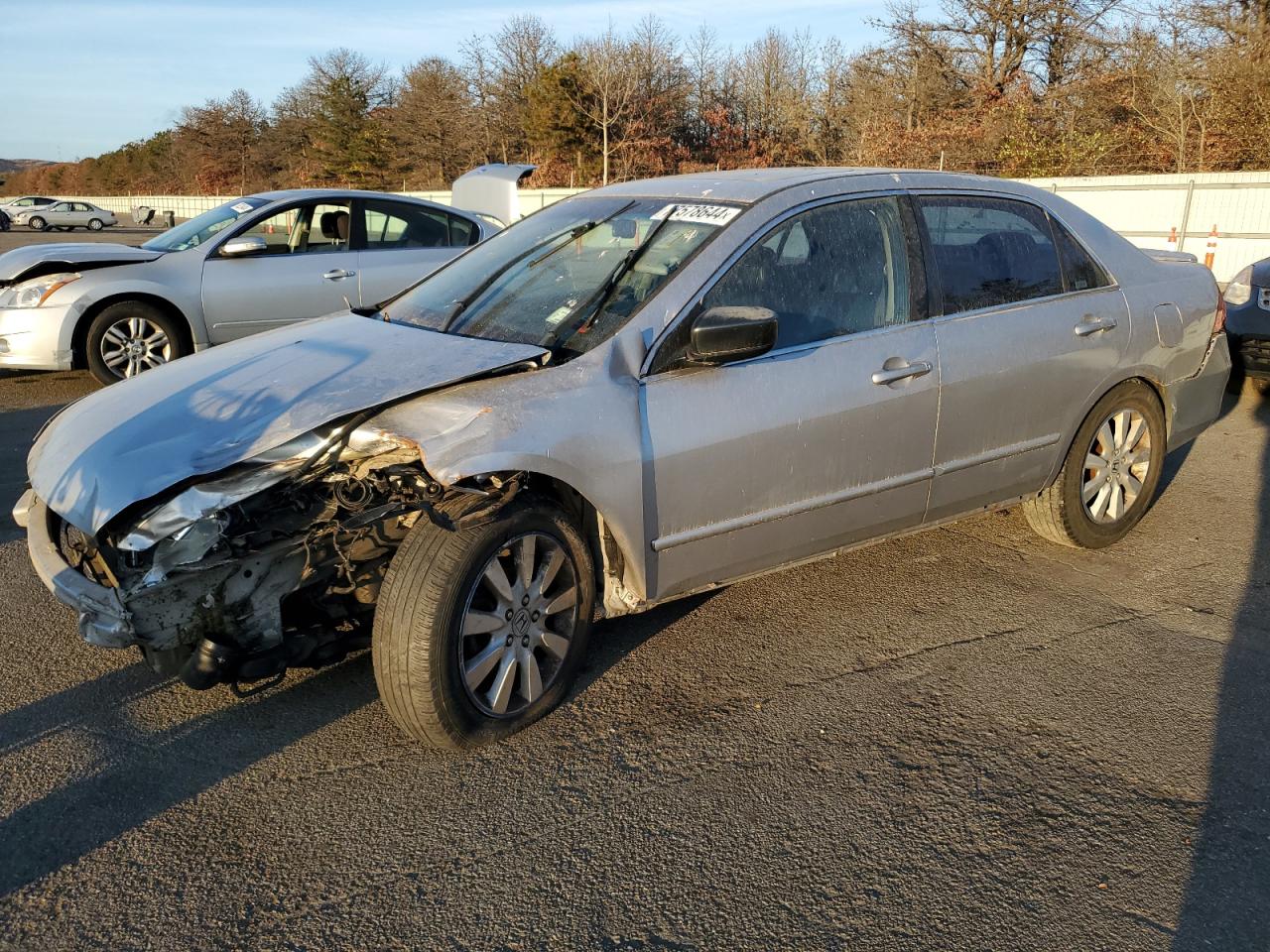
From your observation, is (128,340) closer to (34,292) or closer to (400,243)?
(34,292)

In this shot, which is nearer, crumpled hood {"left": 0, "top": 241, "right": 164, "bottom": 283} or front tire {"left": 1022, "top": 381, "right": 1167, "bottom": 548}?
front tire {"left": 1022, "top": 381, "right": 1167, "bottom": 548}

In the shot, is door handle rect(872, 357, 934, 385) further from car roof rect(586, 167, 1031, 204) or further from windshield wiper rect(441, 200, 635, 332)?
windshield wiper rect(441, 200, 635, 332)

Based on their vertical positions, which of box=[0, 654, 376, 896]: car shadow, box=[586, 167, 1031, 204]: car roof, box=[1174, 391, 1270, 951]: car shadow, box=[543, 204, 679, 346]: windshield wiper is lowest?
box=[1174, 391, 1270, 951]: car shadow

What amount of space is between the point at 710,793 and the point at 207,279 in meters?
6.82

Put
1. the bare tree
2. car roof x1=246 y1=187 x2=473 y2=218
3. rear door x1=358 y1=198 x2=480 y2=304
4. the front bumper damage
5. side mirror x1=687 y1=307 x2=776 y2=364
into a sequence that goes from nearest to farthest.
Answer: the front bumper damage
side mirror x1=687 y1=307 x2=776 y2=364
car roof x1=246 y1=187 x2=473 y2=218
rear door x1=358 y1=198 x2=480 y2=304
the bare tree

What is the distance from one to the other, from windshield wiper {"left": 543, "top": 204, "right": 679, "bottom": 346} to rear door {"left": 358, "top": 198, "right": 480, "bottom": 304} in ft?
16.3

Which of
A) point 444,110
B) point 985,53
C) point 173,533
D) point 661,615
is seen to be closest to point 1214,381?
point 661,615

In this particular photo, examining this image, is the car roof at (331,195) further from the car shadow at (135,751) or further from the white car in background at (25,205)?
the white car in background at (25,205)

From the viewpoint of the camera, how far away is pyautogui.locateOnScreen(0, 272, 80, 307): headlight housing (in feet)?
26.2

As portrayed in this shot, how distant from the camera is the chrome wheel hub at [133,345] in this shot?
816cm

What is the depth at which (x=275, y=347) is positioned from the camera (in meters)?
3.99

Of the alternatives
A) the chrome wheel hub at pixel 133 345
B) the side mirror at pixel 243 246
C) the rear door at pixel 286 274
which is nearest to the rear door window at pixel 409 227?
the rear door at pixel 286 274

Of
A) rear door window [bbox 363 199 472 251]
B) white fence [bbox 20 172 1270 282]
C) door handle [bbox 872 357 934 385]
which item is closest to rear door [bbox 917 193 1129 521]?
door handle [bbox 872 357 934 385]

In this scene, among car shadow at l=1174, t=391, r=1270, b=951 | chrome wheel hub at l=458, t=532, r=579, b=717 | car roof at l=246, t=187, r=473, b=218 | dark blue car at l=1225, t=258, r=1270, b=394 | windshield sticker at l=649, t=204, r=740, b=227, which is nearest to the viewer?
car shadow at l=1174, t=391, r=1270, b=951
